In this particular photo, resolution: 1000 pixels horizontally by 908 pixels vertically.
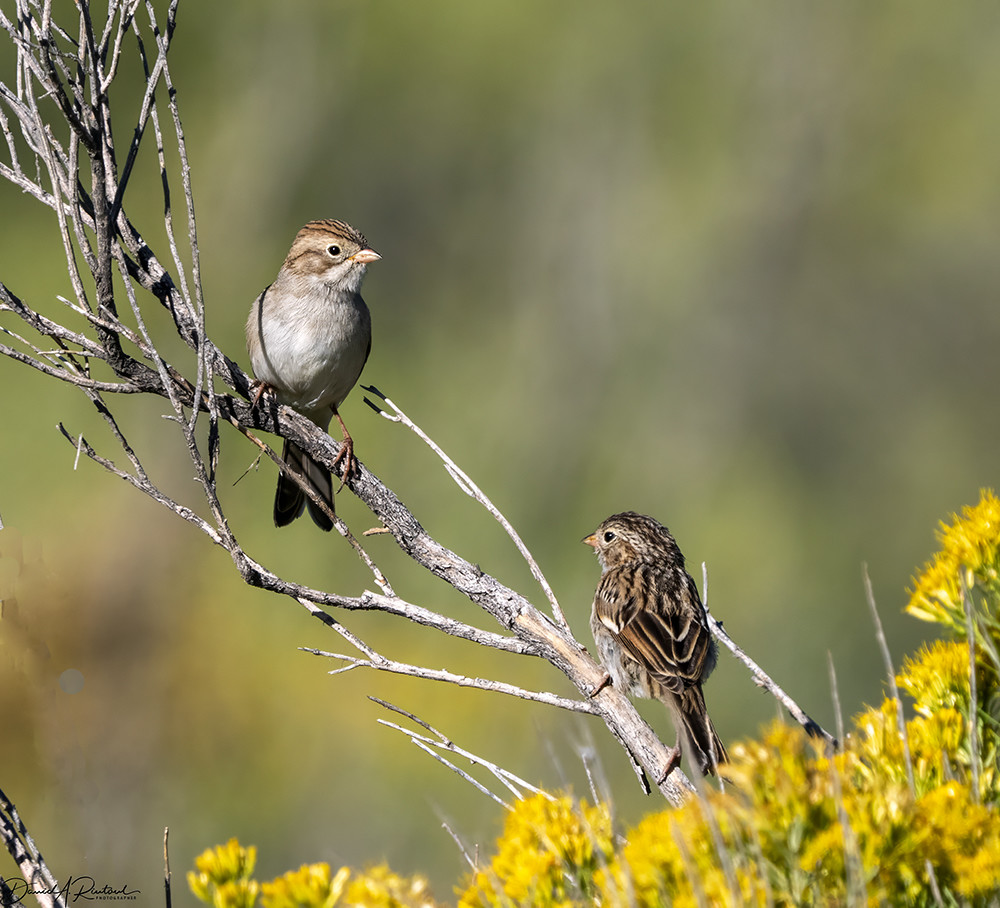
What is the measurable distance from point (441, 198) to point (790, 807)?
21.2 m

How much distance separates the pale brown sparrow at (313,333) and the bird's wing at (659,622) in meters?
1.47

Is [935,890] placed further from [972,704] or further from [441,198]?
[441,198]

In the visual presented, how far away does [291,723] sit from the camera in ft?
36.2

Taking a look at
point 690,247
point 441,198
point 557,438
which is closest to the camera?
point 557,438

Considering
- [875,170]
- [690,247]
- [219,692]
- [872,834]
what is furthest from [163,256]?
[875,170]

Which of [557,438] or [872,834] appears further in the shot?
[557,438]

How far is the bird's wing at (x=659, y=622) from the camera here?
4.23 m

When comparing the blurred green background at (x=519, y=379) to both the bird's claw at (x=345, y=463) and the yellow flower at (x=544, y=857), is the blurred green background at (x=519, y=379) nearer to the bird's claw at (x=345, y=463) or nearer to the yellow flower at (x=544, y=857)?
the bird's claw at (x=345, y=463)

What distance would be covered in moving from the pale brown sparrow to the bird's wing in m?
1.47

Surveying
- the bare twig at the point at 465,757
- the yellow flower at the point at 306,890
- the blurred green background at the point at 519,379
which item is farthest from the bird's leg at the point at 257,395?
the yellow flower at the point at 306,890

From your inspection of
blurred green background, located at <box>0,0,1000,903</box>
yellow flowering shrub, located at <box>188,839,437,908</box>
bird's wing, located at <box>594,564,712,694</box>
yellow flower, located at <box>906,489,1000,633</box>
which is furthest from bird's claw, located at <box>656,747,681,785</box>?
blurred green background, located at <box>0,0,1000,903</box>

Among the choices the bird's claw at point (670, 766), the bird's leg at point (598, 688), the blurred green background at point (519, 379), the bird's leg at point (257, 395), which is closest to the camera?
the bird's claw at point (670, 766)

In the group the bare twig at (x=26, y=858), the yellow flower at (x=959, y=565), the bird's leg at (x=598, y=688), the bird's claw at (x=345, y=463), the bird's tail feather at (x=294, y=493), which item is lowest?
the bare twig at (x=26, y=858)

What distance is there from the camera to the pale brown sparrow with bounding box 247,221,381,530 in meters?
5.43
